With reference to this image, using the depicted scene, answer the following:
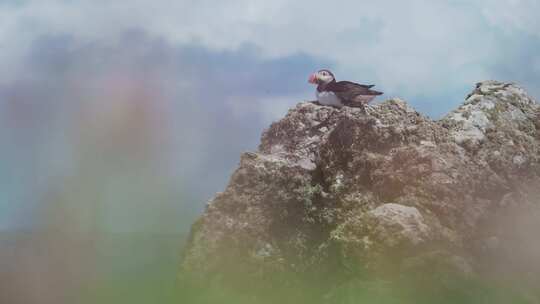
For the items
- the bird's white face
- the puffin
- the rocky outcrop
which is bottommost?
the rocky outcrop

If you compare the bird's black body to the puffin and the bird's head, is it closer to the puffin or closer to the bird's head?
the puffin

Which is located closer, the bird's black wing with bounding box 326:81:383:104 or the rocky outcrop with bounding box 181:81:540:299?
the rocky outcrop with bounding box 181:81:540:299

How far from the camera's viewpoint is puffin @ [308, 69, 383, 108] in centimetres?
1053

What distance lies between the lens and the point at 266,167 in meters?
9.23

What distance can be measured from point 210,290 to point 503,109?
615 centimetres

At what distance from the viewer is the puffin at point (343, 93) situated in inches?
415

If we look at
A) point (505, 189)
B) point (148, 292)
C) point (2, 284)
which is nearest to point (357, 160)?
point (505, 189)

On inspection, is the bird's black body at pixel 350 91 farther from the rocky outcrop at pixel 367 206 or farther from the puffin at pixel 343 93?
the rocky outcrop at pixel 367 206

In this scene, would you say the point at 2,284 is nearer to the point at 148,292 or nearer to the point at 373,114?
the point at 148,292

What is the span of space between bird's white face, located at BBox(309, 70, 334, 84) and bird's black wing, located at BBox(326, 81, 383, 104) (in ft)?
2.00

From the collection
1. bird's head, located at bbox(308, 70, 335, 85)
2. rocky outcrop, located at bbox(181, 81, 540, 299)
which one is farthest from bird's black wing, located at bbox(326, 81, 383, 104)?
rocky outcrop, located at bbox(181, 81, 540, 299)

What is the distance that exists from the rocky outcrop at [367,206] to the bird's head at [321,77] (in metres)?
1.84

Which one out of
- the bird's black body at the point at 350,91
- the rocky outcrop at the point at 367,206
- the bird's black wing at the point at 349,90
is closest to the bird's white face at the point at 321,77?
the bird's black body at the point at 350,91

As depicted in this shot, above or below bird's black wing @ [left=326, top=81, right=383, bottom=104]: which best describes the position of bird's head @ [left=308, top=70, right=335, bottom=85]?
above
